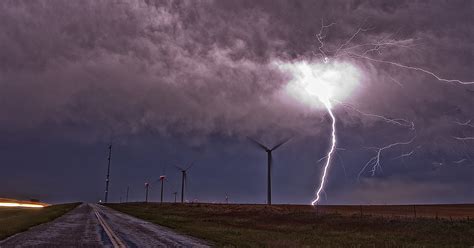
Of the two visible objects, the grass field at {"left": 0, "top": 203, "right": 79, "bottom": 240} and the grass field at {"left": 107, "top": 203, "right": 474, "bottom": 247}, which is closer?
the grass field at {"left": 0, "top": 203, "right": 79, "bottom": 240}

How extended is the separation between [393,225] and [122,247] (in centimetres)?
2856

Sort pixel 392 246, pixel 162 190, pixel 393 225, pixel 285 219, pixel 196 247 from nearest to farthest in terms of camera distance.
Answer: pixel 196 247, pixel 392 246, pixel 393 225, pixel 285 219, pixel 162 190

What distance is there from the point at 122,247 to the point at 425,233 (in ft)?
81.1

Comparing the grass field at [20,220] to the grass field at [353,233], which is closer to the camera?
the grass field at [20,220]

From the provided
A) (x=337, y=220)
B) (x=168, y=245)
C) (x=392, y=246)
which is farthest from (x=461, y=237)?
(x=168, y=245)

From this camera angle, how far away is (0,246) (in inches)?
656

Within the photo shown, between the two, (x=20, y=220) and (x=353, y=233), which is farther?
(x=20, y=220)

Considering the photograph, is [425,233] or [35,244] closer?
[35,244]

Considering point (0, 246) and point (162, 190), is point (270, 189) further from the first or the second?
point (162, 190)

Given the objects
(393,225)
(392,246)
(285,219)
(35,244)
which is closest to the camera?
(35,244)

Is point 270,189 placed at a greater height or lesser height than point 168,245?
greater

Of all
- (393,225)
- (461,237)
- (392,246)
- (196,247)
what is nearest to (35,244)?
(196,247)

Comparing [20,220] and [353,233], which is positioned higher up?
[20,220]

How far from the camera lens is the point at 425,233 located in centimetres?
3266
